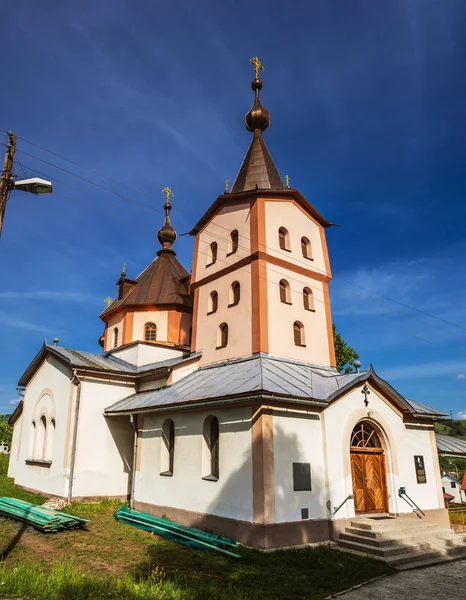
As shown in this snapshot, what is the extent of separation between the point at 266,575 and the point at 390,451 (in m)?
6.42

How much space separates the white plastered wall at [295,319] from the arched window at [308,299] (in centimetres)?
15

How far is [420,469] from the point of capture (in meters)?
14.0

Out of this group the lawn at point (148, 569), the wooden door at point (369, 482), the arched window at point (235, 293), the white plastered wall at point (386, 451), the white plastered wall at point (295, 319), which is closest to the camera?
the lawn at point (148, 569)

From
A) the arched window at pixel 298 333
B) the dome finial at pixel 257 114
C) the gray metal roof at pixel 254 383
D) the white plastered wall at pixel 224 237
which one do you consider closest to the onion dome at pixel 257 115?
the dome finial at pixel 257 114

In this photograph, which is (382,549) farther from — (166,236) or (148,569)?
(166,236)

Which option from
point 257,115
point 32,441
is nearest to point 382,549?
point 32,441

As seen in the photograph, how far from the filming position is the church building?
11344mm

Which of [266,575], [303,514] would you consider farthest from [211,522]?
[266,575]

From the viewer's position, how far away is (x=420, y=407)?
1471 centimetres

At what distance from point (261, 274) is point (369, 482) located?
7.28 m

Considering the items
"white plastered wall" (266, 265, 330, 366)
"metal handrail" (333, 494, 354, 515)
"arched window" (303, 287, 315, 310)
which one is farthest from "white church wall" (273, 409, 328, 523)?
"arched window" (303, 287, 315, 310)

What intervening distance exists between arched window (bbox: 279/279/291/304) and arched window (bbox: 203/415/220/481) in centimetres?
551

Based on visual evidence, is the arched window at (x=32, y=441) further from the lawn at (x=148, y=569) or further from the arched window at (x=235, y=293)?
the arched window at (x=235, y=293)

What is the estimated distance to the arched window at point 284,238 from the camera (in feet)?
56.4
